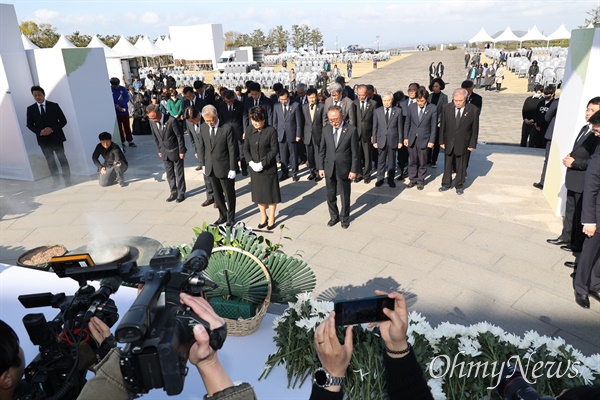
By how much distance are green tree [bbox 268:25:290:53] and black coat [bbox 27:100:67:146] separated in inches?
3389

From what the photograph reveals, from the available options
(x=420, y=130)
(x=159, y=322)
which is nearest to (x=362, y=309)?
(x=159, y=322)

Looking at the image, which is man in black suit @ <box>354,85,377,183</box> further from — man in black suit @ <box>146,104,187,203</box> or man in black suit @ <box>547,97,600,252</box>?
man in black suit @ <box>547,97,600,252</box>

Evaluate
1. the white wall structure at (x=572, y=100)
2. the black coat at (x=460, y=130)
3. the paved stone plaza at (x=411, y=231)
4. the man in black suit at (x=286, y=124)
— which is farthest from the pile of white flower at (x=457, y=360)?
the man in black suit at (x=286, y=124)

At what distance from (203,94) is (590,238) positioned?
9.77 m

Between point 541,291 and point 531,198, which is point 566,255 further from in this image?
point 531,198

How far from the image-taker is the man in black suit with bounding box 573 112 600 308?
4215mm

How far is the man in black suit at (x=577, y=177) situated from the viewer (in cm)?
527

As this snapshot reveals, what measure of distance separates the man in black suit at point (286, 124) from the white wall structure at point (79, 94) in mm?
4646

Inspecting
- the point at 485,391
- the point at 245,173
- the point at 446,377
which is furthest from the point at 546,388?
the point at 245,173

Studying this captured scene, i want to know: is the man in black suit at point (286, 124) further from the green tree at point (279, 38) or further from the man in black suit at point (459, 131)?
the green tree at point (279, 38)

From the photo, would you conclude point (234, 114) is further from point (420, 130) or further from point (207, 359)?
point (207, 359)

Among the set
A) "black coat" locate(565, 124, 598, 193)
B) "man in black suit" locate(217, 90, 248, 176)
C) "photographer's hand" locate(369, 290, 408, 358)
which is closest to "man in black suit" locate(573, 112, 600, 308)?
"black coat" locate(565, 124, 598, 193)

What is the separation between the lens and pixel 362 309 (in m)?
1.66

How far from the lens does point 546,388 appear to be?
2.29 m
